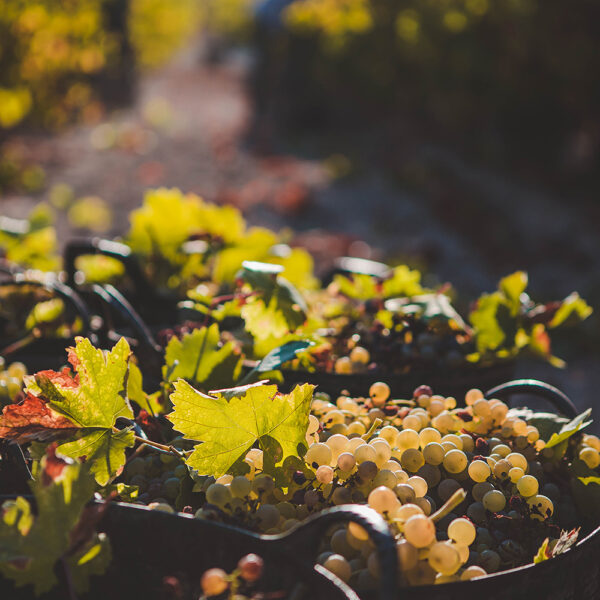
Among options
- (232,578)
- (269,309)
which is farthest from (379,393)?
(232,578)

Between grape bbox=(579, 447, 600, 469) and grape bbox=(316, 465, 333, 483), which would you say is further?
grape bbox=(579, 447, 600, 469)

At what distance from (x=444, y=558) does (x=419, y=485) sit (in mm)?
179

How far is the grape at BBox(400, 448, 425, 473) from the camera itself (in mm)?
1122

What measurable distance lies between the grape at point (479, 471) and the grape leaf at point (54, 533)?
599 mm

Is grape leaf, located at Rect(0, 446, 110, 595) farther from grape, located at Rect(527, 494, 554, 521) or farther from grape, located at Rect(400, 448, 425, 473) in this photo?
grape, located at Rect(527, 494, 554, 521)

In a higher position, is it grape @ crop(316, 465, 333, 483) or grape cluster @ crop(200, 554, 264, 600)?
grape cluster @ crop(200, 554, 264, 600)

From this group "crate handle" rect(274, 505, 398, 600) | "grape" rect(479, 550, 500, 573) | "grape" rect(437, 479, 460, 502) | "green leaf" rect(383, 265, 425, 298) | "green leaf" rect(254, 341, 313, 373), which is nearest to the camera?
"crate handle" rect(274, 505, 398, 600)

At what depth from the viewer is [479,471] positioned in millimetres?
1111

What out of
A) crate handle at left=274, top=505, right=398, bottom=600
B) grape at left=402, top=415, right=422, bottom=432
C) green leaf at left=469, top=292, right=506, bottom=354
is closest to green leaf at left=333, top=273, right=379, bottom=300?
green leaf at left=469, top=292, right=506, bottom=354

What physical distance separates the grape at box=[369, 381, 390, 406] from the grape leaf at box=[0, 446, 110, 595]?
68 cm

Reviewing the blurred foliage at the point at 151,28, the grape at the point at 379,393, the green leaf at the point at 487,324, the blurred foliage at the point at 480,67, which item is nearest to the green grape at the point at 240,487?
the grape at the point at 379,393

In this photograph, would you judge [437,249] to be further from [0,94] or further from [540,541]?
[540,541]

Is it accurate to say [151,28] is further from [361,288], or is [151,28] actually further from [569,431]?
[569,431]

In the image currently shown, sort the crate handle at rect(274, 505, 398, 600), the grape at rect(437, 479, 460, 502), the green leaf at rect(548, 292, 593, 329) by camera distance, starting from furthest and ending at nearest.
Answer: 1. the green leaf at rect(548, 292, 593, 329)
2. the grape at rect(437, 479, 460, 502)
3. the crate handle at rect(274, 505, 398, 600)
